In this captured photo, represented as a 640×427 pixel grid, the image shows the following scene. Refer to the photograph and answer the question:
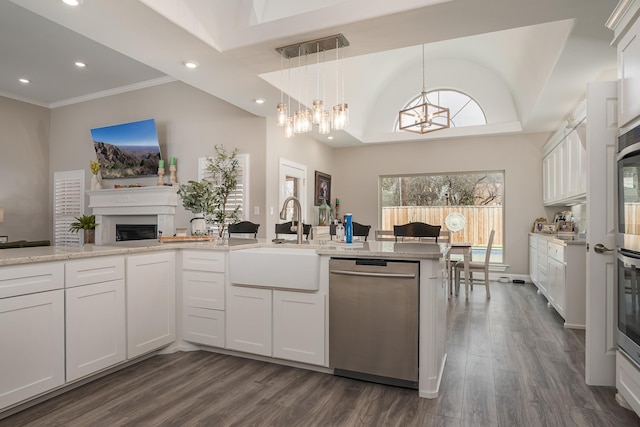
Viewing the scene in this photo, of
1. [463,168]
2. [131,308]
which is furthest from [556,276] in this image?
[131,308]

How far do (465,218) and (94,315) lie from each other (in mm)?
6416

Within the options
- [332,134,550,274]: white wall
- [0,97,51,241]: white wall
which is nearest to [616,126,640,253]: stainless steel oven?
[332,134,550,274]: white wall

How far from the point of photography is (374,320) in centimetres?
245

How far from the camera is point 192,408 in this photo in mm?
2170

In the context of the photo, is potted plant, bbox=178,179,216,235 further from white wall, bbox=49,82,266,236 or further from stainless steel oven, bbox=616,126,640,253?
stainless steel oven, bbox=616,126,640,253

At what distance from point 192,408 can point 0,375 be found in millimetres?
1021

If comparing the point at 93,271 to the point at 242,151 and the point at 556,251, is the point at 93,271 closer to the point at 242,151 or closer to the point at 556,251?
the point at 242,151

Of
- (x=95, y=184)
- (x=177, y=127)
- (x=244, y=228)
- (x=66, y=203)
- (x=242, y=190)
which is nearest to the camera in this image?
(x=244, y=228)

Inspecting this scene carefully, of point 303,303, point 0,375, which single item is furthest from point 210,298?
point 0,375

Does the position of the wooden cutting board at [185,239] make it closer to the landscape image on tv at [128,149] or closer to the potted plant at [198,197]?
the potted plant at [198,197]

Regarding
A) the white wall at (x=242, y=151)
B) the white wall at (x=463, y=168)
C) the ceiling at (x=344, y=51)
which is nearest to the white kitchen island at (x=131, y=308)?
the ceiling at (x=344, y=51)

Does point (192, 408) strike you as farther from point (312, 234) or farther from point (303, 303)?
→ point (312, 234)

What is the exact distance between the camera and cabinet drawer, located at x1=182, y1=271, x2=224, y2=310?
2.97 m

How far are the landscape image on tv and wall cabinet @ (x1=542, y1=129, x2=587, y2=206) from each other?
5916mm
